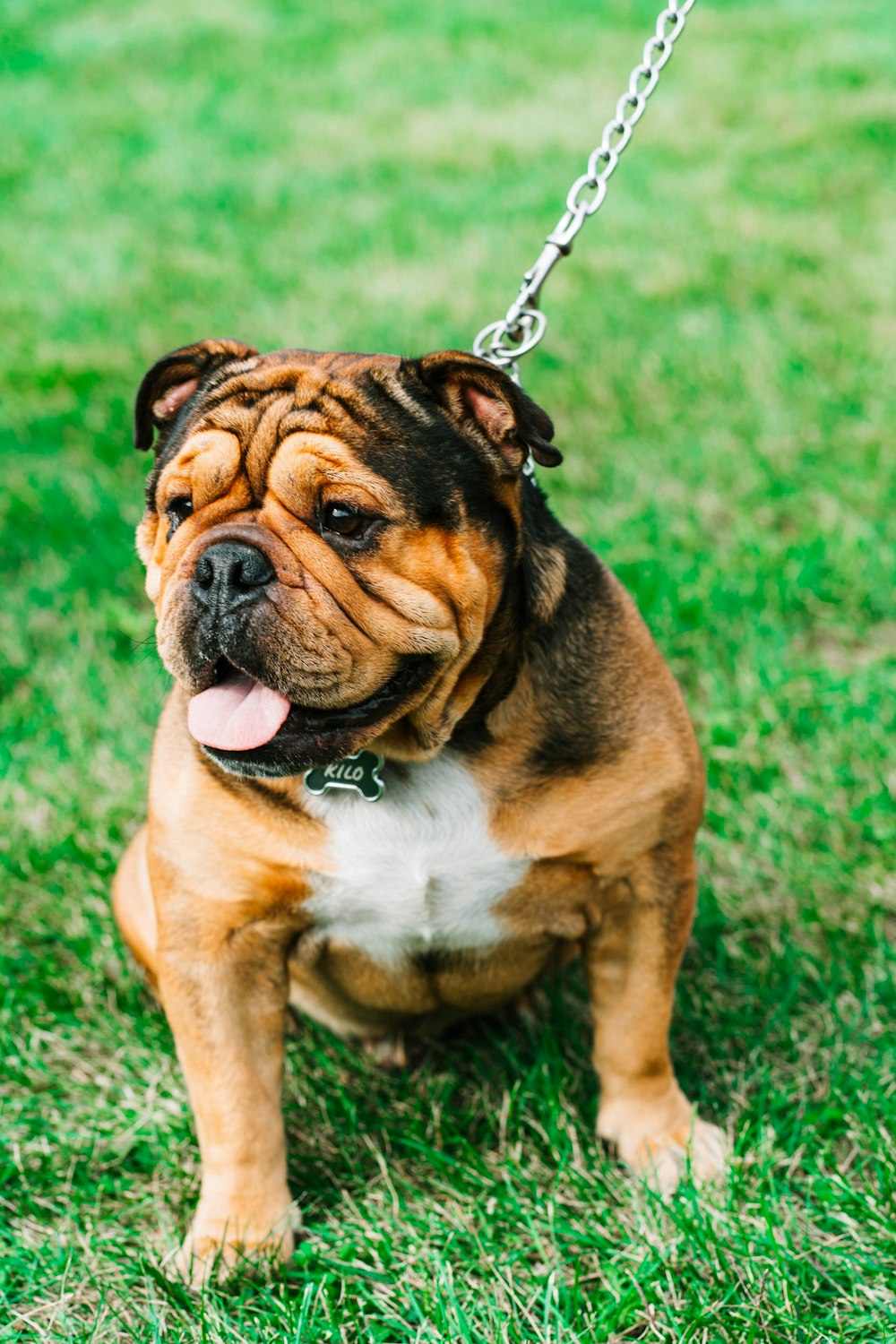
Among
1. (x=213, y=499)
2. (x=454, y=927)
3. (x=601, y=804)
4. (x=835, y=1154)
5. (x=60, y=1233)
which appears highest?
(x=213, y=499)

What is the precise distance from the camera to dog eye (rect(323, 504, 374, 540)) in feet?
8.01

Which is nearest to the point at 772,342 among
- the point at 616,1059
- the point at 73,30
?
the point at 616,1059

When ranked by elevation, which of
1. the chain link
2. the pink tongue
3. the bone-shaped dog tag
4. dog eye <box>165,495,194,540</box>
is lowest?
the bone-shaped dog tag

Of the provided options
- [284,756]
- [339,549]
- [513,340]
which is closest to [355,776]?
[284,756]

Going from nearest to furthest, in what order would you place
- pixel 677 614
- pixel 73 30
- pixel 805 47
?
1. pixel 677 614
2. pixel 805 47
3. pixel 73 30

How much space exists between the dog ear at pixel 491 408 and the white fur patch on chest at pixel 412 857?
0.63m

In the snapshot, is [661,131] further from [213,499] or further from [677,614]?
[213,499]

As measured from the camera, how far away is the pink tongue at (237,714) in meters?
2.45

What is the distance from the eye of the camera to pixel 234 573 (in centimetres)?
237

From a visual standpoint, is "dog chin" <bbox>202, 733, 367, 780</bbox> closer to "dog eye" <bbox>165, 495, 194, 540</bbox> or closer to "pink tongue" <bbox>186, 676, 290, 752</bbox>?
"pink tongue" <bbox>186, 676, 290, 752</bbox>

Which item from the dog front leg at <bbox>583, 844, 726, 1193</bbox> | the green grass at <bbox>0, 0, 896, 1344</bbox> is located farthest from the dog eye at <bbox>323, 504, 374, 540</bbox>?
the green grass at <bbox>0, 0, 896, 1344</bbox>

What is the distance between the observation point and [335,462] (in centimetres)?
243

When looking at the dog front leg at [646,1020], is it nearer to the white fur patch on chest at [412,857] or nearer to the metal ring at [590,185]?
the white fur patch on chest at [412,857]

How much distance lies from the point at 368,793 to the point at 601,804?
1.53ft
